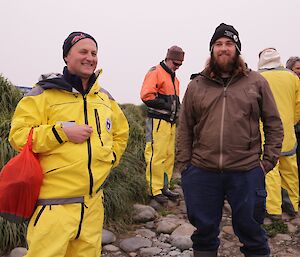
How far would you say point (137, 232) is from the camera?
4785mm

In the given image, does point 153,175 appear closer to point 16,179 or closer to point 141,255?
Result: point 141,255

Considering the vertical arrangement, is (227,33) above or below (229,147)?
above

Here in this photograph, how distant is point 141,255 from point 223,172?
1.80 meters

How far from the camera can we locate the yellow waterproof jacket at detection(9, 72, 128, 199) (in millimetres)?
2480

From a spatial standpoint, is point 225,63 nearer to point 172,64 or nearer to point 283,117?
point 283,117

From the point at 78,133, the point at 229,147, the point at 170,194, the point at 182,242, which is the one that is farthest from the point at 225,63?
the point at 170,194

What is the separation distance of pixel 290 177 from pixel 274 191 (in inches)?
17.5

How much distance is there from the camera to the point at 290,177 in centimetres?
505

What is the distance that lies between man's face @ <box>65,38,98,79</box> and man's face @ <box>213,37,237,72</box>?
40.5 inches

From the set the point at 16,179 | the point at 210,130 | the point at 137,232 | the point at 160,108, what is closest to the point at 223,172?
the point at 210,130

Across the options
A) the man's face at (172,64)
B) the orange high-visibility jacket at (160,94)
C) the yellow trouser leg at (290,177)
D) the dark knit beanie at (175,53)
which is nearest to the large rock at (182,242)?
the yellow trouser leg at (290,177)

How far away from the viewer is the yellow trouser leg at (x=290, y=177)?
4977mm

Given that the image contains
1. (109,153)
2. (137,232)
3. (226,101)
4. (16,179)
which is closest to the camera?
(16,179)

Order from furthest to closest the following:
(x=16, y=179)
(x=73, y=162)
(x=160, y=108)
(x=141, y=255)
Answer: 1. (x=160, y=108)
2. (x=141, y=255)
3. (x=73, y=162)
4. (x=16, y=179)
